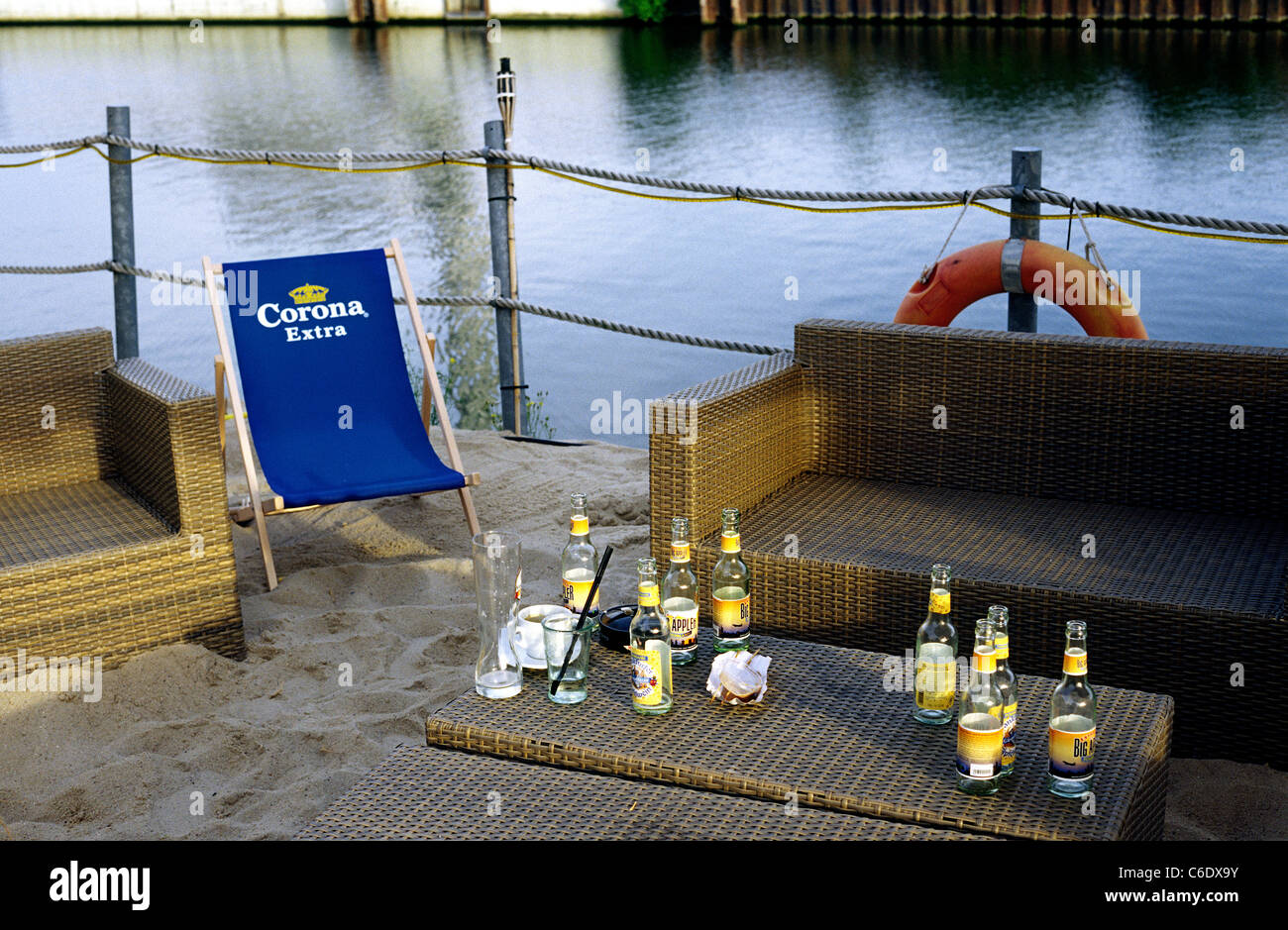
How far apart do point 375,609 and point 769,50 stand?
24.2 m

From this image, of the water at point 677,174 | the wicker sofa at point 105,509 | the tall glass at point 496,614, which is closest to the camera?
the tall glass at point 496,614

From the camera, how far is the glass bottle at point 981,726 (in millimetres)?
1908

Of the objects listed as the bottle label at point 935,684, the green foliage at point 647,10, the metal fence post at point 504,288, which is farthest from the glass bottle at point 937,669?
the green foliage at point 647,10

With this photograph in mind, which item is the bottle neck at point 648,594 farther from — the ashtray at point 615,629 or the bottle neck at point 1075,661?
the bottle neck at point 1075,661

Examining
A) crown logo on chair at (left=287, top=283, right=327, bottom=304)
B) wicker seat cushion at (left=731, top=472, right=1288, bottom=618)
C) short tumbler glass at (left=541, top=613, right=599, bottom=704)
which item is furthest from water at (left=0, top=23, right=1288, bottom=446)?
short tumbler glass at (left=541, top=613, right=599, bottom=704)

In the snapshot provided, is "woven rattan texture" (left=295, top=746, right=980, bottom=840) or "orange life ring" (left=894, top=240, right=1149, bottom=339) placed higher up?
"orange life ring" (left=894, top=240, right=1149, bottom=339)

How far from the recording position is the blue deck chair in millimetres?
3828

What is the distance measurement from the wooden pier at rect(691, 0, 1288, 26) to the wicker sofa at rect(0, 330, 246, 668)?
61.7 feet

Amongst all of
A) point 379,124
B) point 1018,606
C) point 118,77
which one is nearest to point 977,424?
point 1018,606

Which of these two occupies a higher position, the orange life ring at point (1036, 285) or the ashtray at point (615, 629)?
Result: the orange life ring at point (1036, 285)

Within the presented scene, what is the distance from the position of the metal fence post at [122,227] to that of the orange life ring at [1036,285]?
303 cm

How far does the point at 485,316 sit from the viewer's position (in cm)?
858

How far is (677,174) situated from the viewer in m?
14.5

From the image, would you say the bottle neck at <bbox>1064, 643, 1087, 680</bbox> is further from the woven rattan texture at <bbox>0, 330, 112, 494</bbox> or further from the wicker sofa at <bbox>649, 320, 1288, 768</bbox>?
the woven rattan texture at <bbox>0, 330, 112, 494</bbox>
